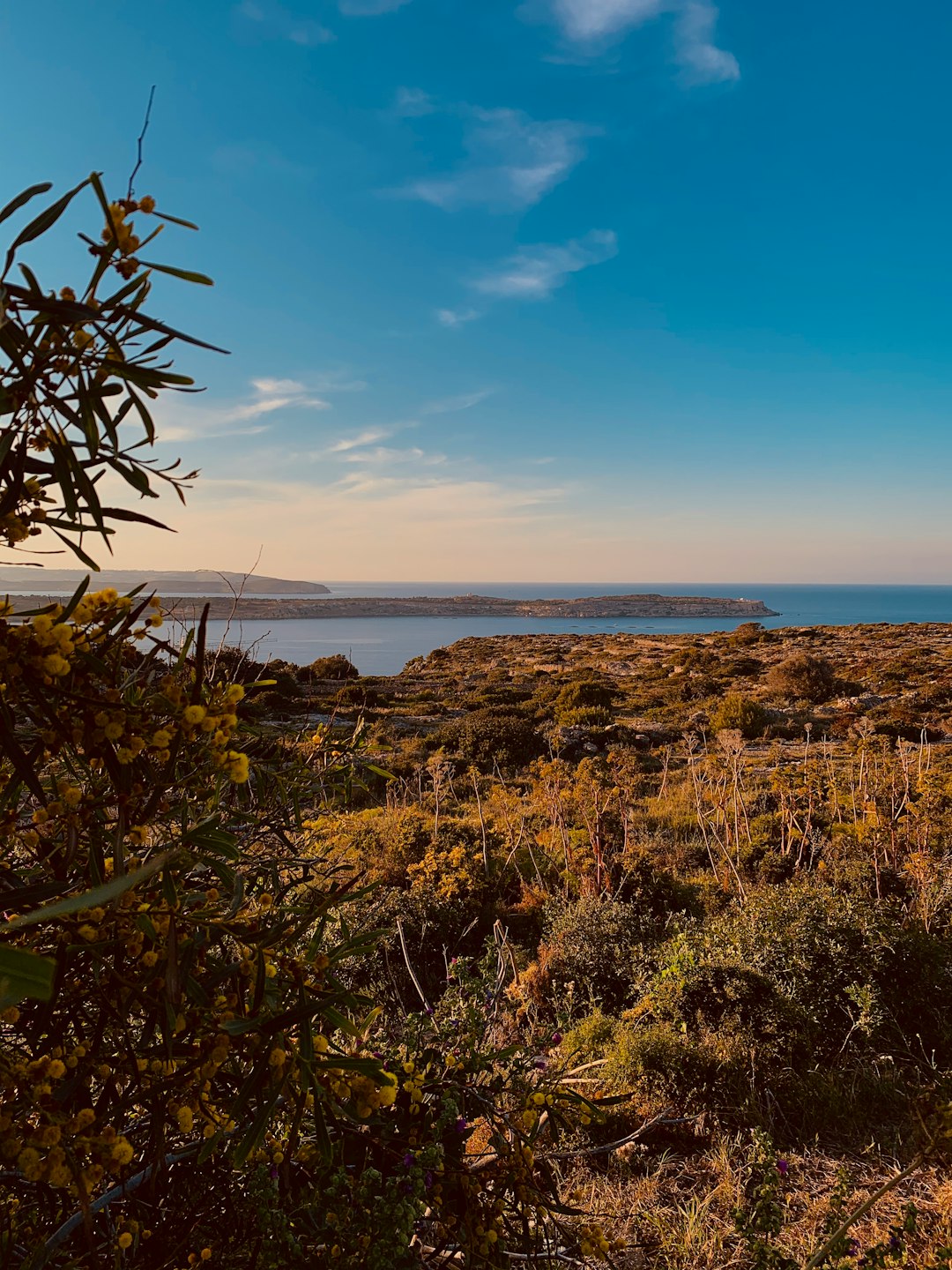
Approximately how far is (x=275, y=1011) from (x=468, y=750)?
1044 centimetres


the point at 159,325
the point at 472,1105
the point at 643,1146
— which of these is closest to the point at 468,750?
the point at 643,1146

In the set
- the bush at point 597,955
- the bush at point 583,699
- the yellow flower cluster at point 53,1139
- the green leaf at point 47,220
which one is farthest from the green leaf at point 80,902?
the bush at point 583,699

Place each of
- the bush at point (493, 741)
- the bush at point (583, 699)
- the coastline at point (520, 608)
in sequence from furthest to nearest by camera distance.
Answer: the coastline at point (520, 608)
the bush at point (583, 699)
the bush at point (493, 741)

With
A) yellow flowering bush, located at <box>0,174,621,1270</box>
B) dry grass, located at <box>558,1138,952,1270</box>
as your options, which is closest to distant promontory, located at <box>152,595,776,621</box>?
dry grass, located at <box>558,1138,952,1270</box>

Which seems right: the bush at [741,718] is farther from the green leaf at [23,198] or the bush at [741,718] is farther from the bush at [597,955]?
the green leaf at [23,198]

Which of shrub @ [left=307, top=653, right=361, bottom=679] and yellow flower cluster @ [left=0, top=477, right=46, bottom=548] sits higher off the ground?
yellow flower cluster @ [left=0, top=477, right=46, bottom=548]

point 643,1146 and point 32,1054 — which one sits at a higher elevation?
point 32,1054

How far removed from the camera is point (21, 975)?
359 mm

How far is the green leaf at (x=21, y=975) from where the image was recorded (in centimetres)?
34

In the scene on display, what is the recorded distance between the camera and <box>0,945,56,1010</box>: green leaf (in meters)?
0.34

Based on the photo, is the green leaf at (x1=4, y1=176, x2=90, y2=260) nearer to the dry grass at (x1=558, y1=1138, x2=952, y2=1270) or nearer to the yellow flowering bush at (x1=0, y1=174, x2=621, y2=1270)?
the yellow flowering bush at (x1=0, y1=174, x2=621, y2=1270)

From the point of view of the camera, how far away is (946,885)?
3762mm

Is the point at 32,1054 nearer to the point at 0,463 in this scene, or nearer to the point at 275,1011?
the point at 275,1011

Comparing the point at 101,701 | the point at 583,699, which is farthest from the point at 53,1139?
the point at 583,699
